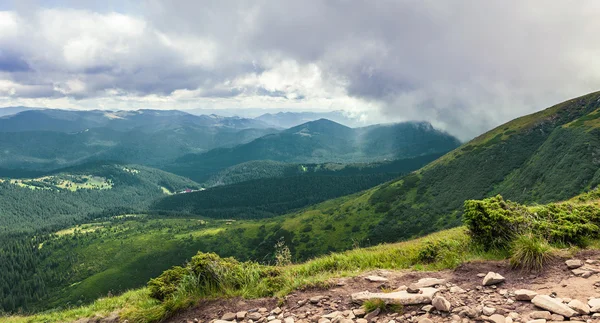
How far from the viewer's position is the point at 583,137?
107 m

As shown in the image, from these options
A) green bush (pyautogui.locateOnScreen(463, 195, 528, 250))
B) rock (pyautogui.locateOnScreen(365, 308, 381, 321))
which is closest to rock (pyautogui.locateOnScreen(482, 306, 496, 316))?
rock (pyautogui.locateOnScreen(365, 308, 381, 321))

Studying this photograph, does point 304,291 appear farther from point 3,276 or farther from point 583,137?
point 3,276

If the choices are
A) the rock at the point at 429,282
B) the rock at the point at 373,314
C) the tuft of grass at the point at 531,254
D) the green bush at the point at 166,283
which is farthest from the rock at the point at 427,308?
the green bush at the point at 166,283

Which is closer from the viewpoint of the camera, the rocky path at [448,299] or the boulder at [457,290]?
the rocky path at [448,299]

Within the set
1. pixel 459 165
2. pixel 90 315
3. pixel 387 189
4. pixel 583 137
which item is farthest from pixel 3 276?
pixel 583 137

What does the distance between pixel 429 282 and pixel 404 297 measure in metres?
1.45

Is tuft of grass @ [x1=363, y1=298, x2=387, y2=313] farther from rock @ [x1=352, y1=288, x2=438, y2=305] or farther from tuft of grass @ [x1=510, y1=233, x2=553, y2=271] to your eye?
tuft of grass @ [x1=510, y1=233, x2=553, y2=271]

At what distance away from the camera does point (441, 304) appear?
6484 mm

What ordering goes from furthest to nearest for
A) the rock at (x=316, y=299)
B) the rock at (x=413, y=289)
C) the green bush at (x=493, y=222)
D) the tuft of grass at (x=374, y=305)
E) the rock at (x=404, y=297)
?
1. the green bush at (x=493, y=222)
2. the rock at (x=316, y=299)
3. the rock at (x=413, y=289)
4. the tuft of grass at (x=374, y=305)
5. the rock at (x=404, y=297)

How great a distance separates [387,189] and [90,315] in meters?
175

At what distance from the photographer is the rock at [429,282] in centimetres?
807

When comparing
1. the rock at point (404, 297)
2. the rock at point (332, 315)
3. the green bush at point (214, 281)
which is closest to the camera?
the rock at point (404, 297)

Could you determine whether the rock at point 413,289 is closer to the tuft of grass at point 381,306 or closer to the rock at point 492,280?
the tuft of grass at point 381,306

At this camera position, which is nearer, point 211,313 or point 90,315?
point 211,313
